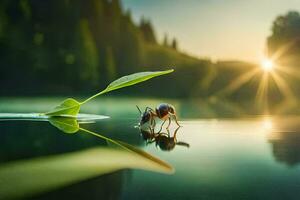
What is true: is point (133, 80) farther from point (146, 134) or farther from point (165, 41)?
point (165, 41)

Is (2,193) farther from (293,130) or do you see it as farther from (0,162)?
(293,130)

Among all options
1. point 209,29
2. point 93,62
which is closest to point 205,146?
point 209,29

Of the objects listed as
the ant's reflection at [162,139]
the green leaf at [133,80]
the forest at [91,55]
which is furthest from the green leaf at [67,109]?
the forest at [91,55]

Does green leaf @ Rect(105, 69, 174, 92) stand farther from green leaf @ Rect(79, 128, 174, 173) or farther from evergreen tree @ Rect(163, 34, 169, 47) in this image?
evergreen tree @ Rect(163, 34, 169, 47)

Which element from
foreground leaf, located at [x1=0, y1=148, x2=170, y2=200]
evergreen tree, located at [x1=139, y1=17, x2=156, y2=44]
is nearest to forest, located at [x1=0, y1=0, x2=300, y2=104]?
evergreen tree, located at [x1=139, y1=17, x2=156, y2=44]

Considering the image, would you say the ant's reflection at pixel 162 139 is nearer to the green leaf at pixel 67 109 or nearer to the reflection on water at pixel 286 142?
the reflection on water at pixel 286 142

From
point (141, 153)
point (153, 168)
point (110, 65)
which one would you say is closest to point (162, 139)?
point (141, 153)
